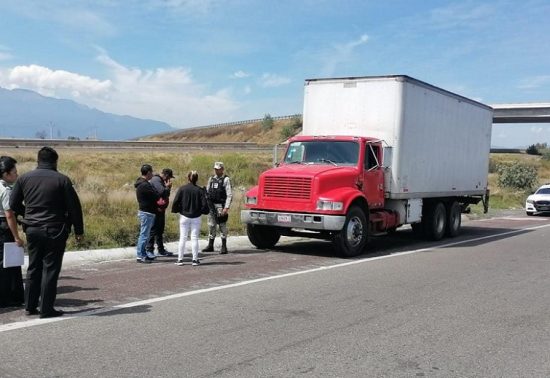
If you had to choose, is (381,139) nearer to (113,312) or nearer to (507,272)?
(507,272)

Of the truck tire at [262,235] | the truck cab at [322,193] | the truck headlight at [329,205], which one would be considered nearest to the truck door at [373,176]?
the truck cab at [322,193]

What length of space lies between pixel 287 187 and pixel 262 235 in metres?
1.58

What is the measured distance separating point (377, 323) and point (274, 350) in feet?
5.15

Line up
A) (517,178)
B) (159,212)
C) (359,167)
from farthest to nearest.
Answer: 1. (517,178)
2. (359,167)
3. (159,212)

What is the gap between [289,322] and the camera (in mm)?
6461

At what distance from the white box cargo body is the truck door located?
0.77ft

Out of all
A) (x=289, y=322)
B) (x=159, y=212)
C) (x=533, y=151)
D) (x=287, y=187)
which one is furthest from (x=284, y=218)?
(x=533, y=151)

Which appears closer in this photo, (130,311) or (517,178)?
(130,311)

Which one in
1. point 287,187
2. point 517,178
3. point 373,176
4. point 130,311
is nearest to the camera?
point 130,311

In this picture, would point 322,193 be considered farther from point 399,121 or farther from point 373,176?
point 399,121

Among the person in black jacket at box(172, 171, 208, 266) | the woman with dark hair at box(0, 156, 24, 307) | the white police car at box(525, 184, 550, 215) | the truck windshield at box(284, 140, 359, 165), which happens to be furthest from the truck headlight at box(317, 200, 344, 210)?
the white police car at box(525, 184, 550, 215)

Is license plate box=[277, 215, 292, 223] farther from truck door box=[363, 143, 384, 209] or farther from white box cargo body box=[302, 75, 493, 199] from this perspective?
white box cargo body box=[302, 75, 493, 199]

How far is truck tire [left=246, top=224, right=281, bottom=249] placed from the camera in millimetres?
12562

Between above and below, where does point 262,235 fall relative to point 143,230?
below
